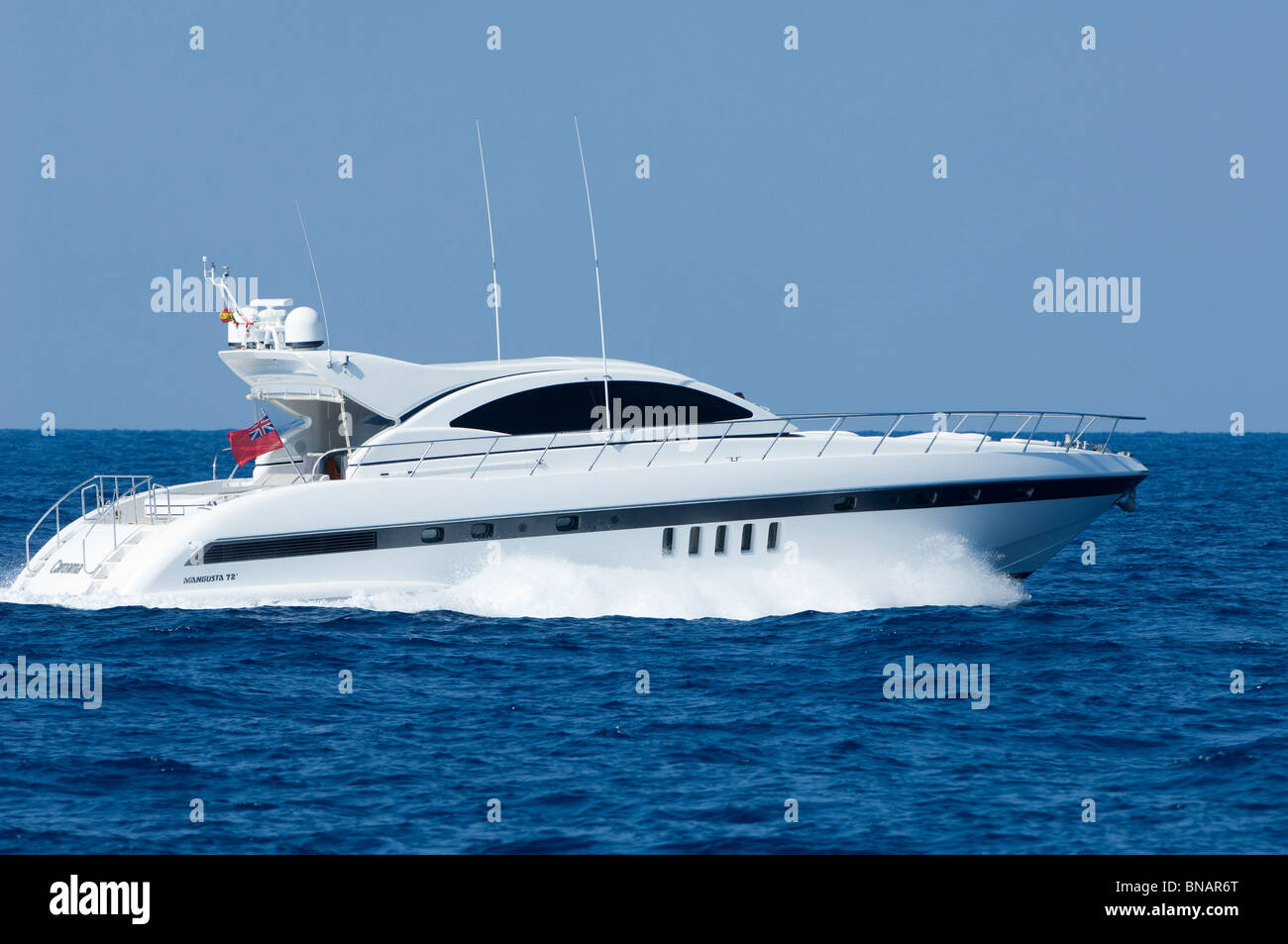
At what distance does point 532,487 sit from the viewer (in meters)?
15.1

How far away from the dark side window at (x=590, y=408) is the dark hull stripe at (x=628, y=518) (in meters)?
1.45

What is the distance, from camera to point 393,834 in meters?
8.68

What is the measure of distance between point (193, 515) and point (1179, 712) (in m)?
9.64

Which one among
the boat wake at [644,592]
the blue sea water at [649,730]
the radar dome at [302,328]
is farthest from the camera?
the radar dome at [302,328]

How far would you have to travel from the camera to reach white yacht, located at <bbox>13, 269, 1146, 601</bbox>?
583 inches

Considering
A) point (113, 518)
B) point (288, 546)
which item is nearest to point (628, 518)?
point (288, 546)

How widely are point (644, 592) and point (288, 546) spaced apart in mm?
3736

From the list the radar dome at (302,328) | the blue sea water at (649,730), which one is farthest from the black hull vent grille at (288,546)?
the radar dome at (302,328)

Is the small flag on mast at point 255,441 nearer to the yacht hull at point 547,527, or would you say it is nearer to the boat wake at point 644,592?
the yacht hull at point 547,527

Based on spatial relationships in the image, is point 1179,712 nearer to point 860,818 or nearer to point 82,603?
point 860,818

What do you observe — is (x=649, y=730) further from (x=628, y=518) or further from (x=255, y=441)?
(x=255, y=441)

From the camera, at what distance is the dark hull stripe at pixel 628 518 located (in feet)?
48.4

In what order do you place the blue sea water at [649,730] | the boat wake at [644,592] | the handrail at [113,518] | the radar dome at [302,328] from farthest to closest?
1. the radar dome at [302,328]
2. the handrail at [113,518]
3. the boat wake at [644,592]
4. the blue sea water at [649,730]
